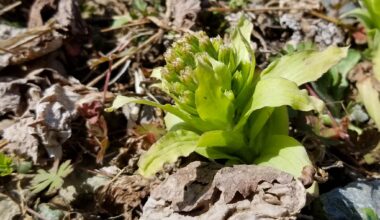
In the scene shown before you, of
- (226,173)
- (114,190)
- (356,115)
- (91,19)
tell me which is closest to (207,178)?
(226,173)

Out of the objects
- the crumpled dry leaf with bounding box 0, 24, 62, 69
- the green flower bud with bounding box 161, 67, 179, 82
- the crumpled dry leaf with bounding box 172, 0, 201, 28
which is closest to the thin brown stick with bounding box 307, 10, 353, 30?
the crumpled dry leaf with bounding box 172, 0, 201, 28

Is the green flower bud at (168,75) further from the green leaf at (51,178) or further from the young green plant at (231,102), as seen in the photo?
the green leaf at (51,178)

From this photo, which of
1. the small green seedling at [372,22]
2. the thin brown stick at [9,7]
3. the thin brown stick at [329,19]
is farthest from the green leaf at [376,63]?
the thin brown stick at [9,7]

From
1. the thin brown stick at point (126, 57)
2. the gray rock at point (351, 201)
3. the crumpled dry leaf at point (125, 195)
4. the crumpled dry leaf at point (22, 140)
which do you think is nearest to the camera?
the gray rock at point (351, 201)

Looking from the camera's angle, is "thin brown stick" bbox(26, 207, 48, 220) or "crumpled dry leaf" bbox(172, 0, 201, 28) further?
"crumpled dry leaf" bbox(172, 0, 201, 28)

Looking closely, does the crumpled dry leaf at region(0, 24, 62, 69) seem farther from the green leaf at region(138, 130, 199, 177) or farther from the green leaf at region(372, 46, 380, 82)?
the green leaf at region(372, 46, 380, 82)

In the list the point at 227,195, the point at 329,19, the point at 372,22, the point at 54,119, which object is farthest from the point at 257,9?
the point at 227,195

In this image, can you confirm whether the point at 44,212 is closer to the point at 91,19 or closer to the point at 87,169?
the point at 87,169

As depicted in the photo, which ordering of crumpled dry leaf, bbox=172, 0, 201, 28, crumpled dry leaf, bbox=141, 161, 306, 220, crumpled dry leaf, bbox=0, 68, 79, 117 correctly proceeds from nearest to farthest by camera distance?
crumpled dry leaf, bbox=141, 161, 306, 220, crumpled dry leaf, bbox=0, 68, 79, 117, crumpled dry leaf, bbox=172, 0, 201, 28

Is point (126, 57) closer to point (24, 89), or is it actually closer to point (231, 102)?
point (24, 89)
